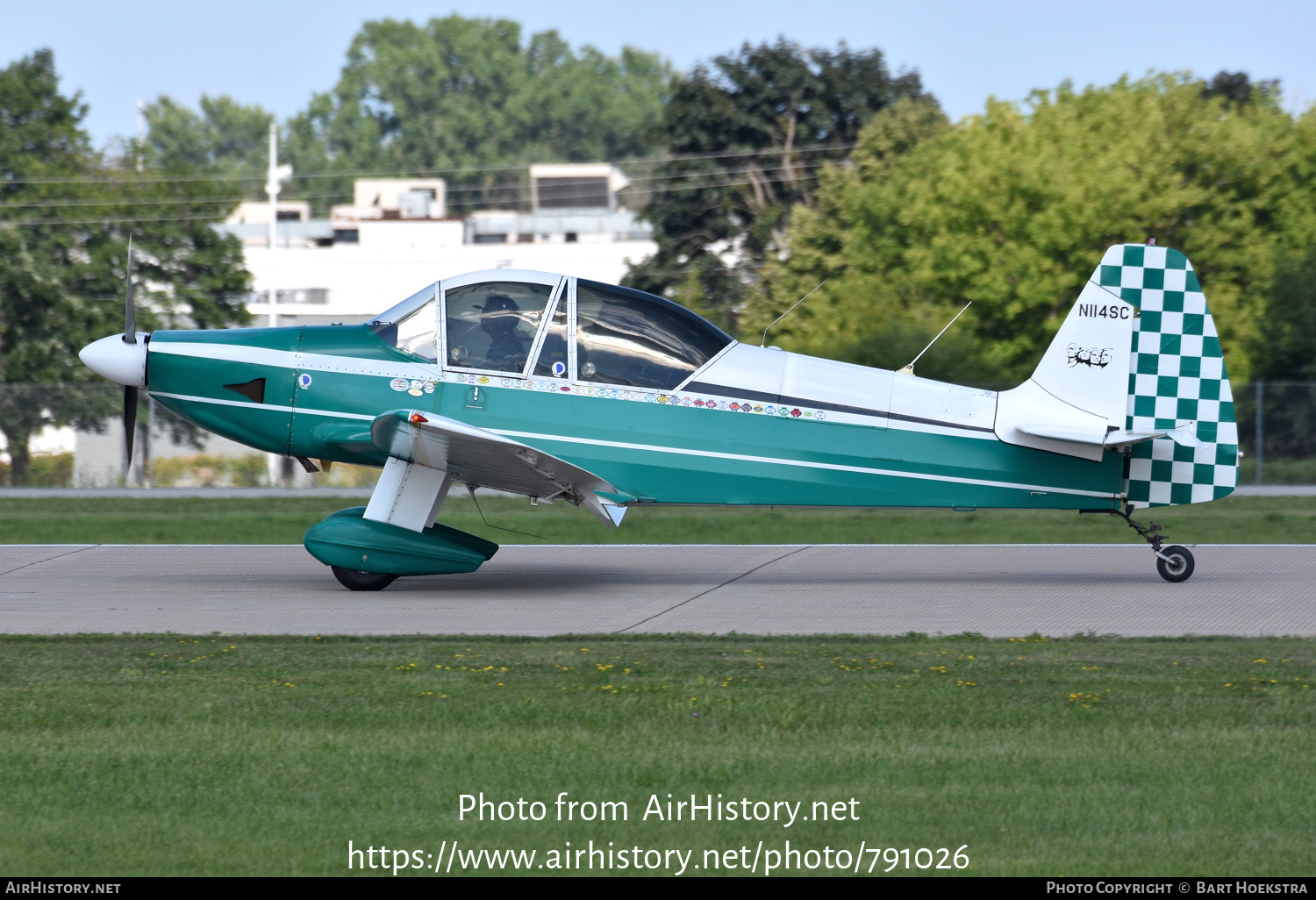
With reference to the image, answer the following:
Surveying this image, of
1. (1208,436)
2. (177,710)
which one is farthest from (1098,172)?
(177,710)

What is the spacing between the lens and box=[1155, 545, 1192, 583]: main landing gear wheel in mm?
12789

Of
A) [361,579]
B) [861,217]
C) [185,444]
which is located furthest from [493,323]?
[861,217]

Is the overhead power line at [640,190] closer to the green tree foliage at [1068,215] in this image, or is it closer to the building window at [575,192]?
the building window at [575,192]

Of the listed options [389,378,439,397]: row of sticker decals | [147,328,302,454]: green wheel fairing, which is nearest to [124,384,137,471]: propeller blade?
[147,328,302,454]: green wheel fairing

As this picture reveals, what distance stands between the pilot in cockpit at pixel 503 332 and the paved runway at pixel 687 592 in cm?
198

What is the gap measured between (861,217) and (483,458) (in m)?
32.0

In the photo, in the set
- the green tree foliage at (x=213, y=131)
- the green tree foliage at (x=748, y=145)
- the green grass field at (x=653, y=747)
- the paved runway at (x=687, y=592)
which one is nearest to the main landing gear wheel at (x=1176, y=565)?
the paved runway at (x=687, y=592)

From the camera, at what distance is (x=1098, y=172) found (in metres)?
35.1

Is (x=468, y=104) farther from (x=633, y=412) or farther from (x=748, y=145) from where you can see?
(x=633, y=412)

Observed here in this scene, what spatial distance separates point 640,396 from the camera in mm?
11961

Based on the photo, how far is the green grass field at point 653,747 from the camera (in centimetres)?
536

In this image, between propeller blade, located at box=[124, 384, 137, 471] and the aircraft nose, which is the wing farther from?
propeller blade, located at box=[124, 384, 137, 471]

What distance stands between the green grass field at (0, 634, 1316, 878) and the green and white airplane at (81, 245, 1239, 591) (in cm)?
258

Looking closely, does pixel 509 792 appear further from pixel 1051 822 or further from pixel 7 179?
pixel 7 179
